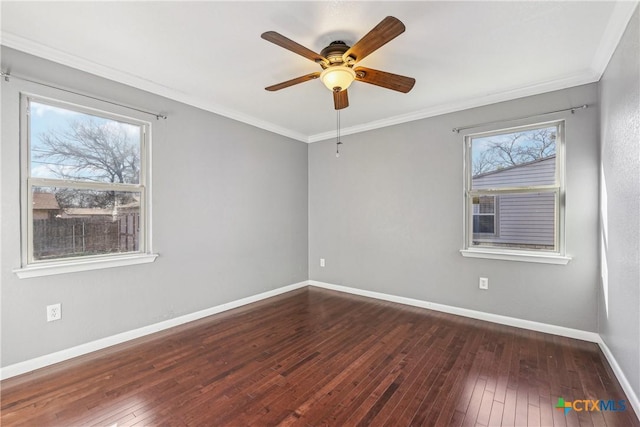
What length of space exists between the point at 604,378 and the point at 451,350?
3.36 ft

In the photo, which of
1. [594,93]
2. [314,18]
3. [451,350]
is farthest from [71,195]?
[594,93]

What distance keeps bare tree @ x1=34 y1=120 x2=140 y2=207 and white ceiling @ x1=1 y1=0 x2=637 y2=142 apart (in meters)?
0.52

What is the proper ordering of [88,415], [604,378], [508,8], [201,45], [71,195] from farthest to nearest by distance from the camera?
[71,195] → [201,45] → [604,378] → [508,8] → [88,415]

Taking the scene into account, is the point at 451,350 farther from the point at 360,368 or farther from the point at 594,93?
the point at 594,93

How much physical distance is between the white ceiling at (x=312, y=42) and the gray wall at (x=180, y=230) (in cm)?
34

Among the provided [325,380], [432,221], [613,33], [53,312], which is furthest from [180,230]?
[613,33]

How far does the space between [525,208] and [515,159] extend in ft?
1.80

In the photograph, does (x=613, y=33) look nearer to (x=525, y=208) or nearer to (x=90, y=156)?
(x=525, y=208)

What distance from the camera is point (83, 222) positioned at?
2.48 m

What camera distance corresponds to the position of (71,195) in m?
2.40

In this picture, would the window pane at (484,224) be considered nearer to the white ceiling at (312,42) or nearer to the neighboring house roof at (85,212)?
the white ceiling at (312,42)

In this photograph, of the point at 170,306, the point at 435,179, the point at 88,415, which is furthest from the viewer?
the point at 435,179

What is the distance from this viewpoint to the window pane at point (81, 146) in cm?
224

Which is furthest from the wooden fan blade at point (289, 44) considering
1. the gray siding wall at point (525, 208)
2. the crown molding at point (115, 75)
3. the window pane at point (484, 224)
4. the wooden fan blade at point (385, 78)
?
the window pane at point (484, 224)
